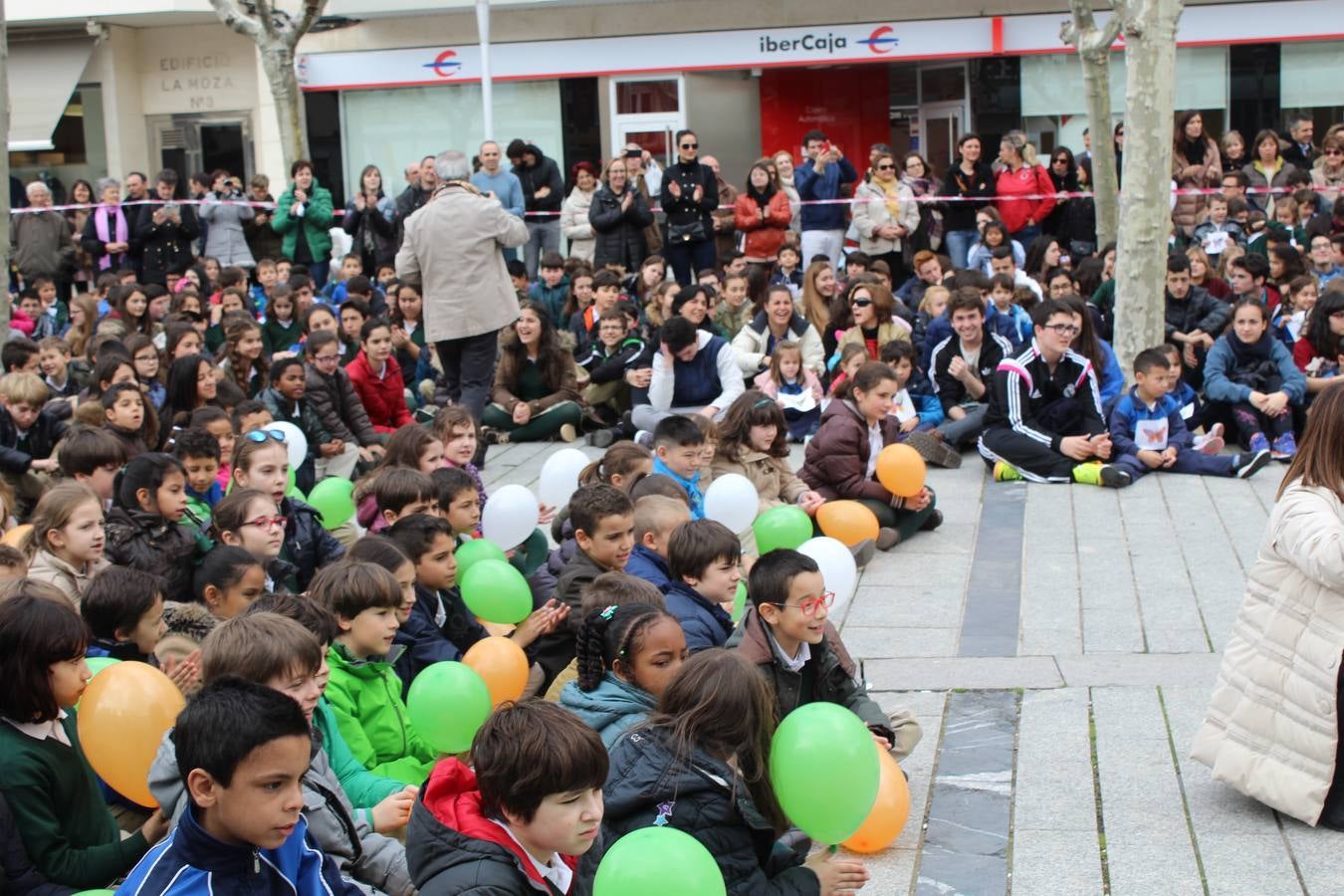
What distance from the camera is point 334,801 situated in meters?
4.35

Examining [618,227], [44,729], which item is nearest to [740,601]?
[44,729]

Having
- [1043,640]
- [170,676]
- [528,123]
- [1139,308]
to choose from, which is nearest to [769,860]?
[170,676]

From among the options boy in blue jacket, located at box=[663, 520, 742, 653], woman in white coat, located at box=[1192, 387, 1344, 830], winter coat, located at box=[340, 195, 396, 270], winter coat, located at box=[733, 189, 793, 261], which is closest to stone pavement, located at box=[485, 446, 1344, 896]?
woman in white coat, located at box=[1192, 387, 1344, 830]

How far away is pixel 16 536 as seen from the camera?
6.60 meters

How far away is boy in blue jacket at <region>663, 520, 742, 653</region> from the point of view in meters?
5.73

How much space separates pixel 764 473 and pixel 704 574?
3240mm

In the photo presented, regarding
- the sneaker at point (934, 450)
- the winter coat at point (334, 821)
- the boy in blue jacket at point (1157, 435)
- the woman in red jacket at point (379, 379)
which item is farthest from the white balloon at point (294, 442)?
the boy in blue jacket at point (1157, 435)

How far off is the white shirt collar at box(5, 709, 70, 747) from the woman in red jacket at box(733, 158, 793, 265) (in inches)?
503

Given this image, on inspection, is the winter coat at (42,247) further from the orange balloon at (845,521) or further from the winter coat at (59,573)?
the winter coat at (59,573)

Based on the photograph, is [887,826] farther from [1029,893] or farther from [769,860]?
[769,860]

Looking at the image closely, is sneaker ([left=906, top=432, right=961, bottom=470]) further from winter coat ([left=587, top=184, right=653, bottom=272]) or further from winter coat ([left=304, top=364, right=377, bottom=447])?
winter coat ([left=587, top=184, right=653, bottom=272])

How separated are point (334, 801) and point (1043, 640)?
13.8ft

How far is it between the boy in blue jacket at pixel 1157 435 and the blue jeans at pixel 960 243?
6.03 m

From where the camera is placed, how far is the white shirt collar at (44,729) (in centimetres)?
414
